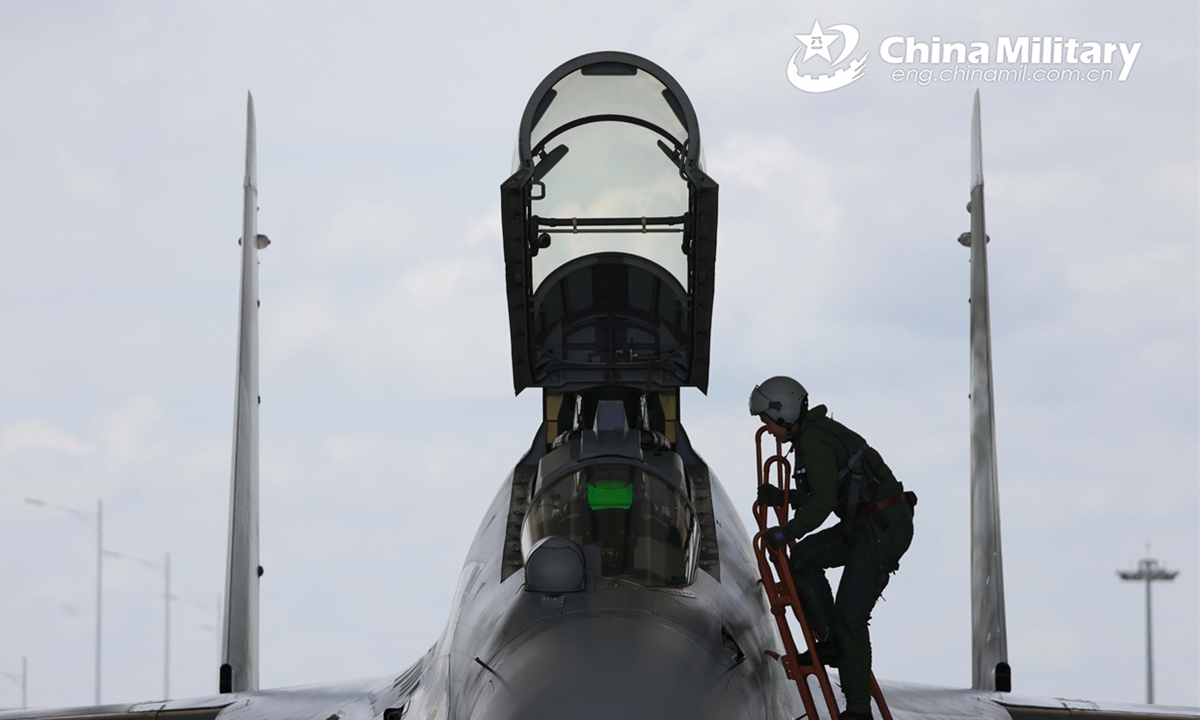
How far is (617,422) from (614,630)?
215 cm

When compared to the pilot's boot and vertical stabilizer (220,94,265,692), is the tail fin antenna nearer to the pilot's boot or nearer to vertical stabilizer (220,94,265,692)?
the pilot's boot

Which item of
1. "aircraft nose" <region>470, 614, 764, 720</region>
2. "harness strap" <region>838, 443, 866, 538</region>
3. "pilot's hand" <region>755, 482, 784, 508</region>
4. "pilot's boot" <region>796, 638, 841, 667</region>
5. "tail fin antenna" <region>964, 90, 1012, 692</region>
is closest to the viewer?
"aircraft nose" <region>470, 614, 764, 720</region>

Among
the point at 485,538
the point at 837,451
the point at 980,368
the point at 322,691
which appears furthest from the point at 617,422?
the point at 980,368

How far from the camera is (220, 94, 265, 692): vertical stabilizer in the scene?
12.2 metres

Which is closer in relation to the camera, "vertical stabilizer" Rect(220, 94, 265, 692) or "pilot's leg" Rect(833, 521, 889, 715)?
"pilot's leg" Rect(833, 521, 889, 715)

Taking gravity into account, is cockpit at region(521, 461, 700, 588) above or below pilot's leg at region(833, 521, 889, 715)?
above

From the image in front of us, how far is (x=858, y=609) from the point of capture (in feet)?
22.6

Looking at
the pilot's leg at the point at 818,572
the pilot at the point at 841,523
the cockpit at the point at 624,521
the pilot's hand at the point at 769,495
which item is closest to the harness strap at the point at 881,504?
the pilot at the point at 841,523

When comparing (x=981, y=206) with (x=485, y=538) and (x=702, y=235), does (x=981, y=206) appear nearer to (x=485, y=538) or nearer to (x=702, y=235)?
(x=702, y=235)

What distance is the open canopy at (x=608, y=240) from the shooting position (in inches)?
350

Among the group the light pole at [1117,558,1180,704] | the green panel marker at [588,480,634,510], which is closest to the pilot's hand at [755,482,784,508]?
the green panel marker at [588,480,634,510]

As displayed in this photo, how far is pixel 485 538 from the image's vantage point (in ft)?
25.7

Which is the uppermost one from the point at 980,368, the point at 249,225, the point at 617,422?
the point at 249,225

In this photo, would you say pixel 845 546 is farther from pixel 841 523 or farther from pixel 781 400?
pixel 781 400
